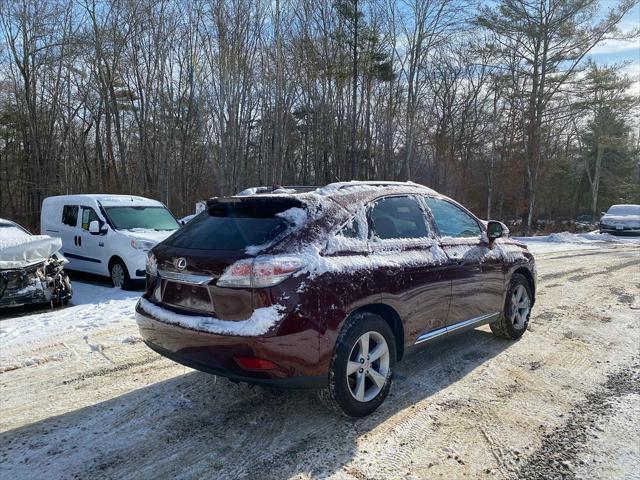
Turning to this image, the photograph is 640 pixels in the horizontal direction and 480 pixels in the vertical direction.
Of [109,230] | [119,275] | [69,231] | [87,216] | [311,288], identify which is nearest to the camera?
[311,288]

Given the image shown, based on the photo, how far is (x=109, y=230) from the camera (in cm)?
888

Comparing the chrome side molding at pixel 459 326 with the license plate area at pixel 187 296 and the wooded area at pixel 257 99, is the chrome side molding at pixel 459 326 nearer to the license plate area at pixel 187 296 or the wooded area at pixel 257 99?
the license plate area at pixel 187 296

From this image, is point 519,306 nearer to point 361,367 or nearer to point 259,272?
point 361,367

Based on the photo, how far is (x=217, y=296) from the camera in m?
3.07

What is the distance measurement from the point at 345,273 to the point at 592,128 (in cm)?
4212

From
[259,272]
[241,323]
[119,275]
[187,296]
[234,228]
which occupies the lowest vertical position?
[119,275]

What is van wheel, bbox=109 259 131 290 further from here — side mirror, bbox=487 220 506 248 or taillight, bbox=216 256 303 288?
side mirror, bbox=487 220 506 248

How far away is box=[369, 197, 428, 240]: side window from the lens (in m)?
3.75

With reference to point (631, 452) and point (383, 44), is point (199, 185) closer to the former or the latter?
point (383, 44)

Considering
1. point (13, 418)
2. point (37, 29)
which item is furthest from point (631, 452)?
point (37, 29)

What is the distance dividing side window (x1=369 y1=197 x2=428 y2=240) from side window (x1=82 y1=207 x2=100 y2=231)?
7.33m

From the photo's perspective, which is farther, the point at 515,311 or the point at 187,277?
the point at 515,311

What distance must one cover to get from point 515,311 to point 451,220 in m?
1.54

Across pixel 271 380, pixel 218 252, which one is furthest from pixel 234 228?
pixel 271 380
